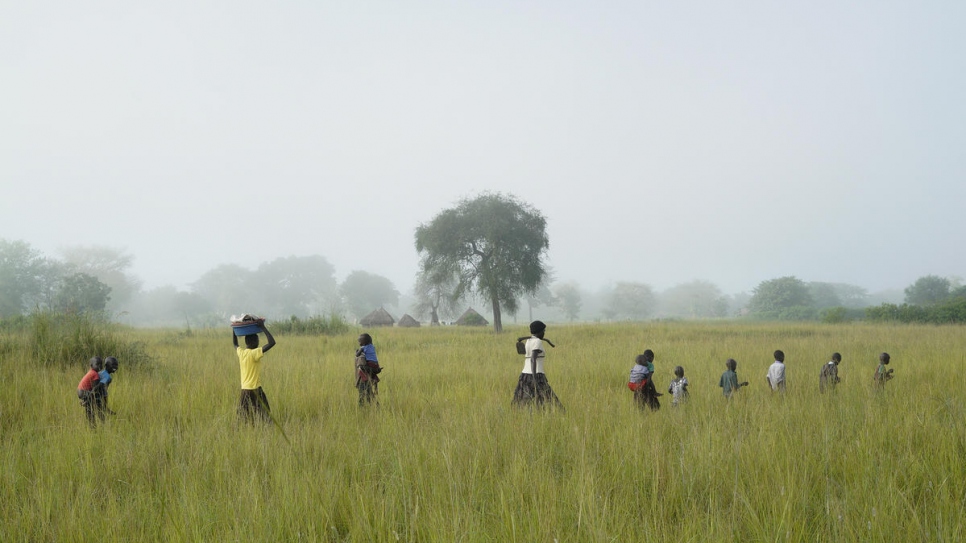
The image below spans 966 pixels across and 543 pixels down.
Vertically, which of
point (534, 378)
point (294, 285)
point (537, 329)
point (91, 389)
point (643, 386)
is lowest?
point (643, 386)

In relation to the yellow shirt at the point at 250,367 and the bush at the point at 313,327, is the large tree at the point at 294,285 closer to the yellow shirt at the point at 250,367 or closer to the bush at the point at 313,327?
the bush at the point at 313,327

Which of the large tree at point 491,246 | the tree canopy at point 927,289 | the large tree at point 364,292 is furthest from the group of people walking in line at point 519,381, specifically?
the large tree at point 364,292

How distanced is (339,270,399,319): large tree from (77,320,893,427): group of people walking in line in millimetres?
103868

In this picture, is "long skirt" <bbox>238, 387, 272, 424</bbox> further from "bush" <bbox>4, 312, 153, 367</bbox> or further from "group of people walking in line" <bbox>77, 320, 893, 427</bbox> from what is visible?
"bush" <bbox>4, 312, 153, 367</bbox>

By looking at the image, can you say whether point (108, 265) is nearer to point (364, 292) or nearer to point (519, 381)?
point (364, 292)

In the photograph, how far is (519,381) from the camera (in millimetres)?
7395

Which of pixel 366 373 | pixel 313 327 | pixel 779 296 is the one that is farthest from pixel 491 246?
pixel 779 296

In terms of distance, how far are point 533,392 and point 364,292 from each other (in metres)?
112

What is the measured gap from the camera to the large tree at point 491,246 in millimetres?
35050

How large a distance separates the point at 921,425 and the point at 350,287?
116 metres

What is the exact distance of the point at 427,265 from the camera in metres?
37.2

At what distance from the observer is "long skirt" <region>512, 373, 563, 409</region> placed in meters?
6.93

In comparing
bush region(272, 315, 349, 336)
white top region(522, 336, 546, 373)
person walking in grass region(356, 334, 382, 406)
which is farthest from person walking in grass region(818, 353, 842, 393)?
bush region(272, 315, 349, 336)

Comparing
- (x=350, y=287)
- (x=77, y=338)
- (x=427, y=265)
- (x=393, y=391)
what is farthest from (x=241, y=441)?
(x=350, y=287)
